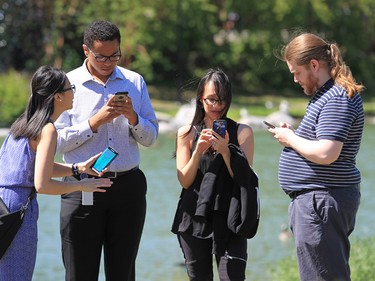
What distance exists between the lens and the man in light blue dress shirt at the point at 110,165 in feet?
14.2

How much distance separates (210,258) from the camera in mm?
4375

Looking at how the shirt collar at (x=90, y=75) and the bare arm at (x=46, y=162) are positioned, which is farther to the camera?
the shirt collar at (x=90, y=75)

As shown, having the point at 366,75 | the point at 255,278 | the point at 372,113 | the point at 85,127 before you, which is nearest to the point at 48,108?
the point at 85,127

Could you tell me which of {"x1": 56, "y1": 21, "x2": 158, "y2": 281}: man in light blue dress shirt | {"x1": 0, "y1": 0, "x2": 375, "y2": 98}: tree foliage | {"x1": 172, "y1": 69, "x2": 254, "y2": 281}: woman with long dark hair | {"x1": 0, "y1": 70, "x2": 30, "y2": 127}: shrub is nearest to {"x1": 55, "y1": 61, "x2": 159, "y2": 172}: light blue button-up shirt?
{"x1": 56, "y1": 21, "x2": 158, "y2": 281}: man in light blue dress shirt

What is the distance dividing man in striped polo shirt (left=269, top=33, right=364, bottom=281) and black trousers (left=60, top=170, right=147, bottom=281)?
805 mm

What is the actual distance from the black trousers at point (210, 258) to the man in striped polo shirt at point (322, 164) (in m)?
0.38

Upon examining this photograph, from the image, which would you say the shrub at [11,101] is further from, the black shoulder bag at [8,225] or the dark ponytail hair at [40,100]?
the black shoulder bag at [8,225]

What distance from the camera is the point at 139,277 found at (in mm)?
9039

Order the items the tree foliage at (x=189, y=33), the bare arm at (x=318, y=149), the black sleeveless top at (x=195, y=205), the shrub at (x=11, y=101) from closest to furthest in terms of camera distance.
Answer: the bare arm at (x=318, y=149) → the black sleeveless top at (x=195, y=205) → the shrub at (x=11, y=101) → the tree foliage at (x=189, y=33)

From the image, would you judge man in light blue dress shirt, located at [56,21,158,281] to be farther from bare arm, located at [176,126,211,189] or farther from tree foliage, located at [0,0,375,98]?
tree foliage, located at [0,0,375,98]

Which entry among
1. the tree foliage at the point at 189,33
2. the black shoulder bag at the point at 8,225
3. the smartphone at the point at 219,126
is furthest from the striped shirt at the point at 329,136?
the tree foliage at the point at 189,33

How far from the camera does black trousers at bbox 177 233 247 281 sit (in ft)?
14.0

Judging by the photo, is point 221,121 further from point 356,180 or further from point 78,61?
point 78,61

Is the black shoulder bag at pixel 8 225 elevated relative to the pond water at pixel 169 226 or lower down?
elevated
